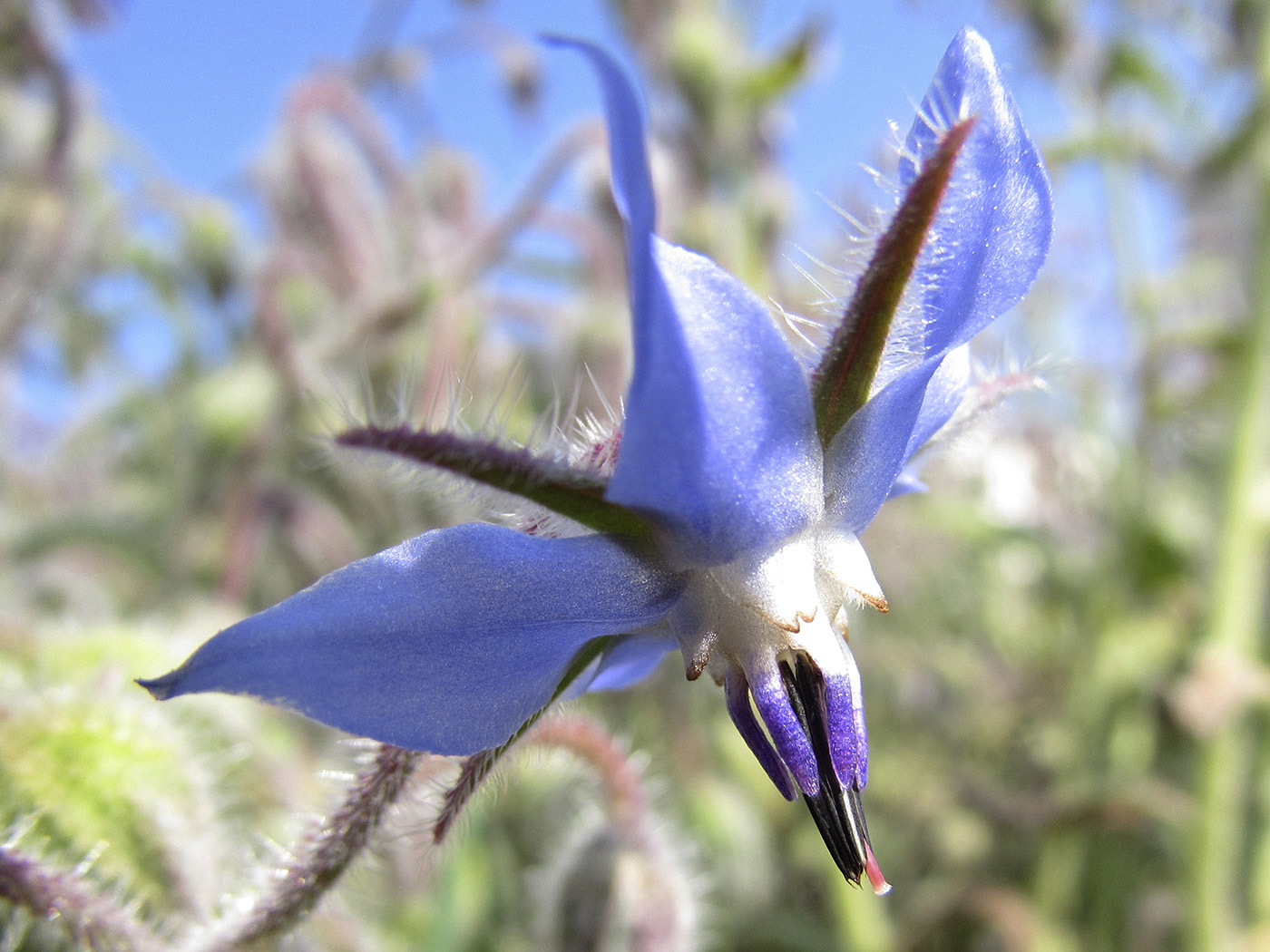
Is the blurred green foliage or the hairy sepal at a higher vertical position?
the hairy sepal

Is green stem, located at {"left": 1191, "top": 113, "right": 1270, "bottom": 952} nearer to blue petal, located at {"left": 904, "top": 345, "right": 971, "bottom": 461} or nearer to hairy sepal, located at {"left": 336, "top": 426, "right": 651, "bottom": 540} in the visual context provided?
blue petal, located at {"left": 904, "top": 345, "right": 971, "bottom": 461}

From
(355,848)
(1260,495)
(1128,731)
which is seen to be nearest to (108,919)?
(355,848)

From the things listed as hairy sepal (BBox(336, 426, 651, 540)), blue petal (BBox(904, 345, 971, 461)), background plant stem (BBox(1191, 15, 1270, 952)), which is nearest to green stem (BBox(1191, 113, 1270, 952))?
background plant stem (BBox(1191, 15, 1270, 952))

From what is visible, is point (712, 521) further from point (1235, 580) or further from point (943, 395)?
point (1235, 580)

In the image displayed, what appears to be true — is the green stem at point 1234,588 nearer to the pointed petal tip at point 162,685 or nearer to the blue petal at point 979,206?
the blue petal at point 979,206

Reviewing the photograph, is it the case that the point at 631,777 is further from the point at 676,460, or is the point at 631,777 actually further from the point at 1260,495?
the point at 1260,495

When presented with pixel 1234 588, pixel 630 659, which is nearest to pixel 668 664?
pixel 1234 588
